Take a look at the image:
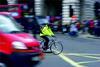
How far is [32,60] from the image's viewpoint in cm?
1277

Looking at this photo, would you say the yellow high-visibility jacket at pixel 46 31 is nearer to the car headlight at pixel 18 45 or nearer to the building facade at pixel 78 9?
the car headlight at pixel 18 45

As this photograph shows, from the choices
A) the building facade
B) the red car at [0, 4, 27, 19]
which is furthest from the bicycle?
the building facade

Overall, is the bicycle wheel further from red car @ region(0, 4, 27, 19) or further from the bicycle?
red car @ region(0, 4, 27, 19)

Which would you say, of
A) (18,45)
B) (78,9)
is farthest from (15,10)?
(18,45)

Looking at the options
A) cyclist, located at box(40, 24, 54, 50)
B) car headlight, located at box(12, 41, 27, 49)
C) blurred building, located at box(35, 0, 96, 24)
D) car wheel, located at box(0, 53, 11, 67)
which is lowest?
blurred building, located at box(35, 0, 96, 24)

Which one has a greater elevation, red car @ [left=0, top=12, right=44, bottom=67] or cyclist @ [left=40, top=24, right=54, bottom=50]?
red car @ [left=0, top=12, right=44, bottom=67]

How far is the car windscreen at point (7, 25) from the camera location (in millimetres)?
13316

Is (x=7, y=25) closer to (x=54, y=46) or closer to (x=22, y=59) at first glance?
(x=22, y=59)

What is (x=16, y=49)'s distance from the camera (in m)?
12.6

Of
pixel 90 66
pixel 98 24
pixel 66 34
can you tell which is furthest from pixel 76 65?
pixel 66 34

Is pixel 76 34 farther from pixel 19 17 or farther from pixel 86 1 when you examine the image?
pixel 86 1

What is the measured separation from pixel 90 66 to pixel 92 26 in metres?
19.8

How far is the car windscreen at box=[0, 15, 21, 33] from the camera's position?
13.3m

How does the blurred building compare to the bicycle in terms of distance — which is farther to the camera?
the blurred building
